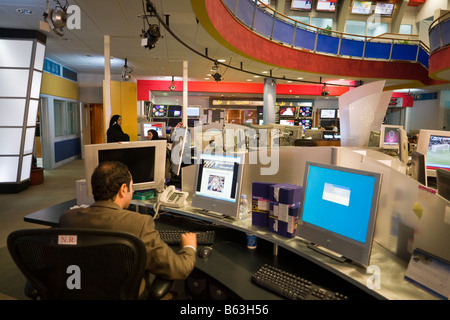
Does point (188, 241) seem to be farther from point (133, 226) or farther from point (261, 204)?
point (261, 204)

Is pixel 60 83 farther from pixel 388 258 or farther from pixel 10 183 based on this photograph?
pixel 388 258

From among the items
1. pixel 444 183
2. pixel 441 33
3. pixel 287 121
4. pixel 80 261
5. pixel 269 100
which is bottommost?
pixel 80 261

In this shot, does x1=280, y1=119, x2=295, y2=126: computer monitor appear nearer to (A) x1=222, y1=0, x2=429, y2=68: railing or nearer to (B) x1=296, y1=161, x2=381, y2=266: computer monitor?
(A) x1=222, y1=0, x2=429, y2=68: railing

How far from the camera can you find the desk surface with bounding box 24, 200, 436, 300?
1425 millimetres

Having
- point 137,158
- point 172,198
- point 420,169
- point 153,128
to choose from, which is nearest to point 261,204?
point 172,198

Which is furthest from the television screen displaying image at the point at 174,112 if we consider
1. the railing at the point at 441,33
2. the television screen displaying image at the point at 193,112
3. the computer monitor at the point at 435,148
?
the computer monitor at the point at 435,148

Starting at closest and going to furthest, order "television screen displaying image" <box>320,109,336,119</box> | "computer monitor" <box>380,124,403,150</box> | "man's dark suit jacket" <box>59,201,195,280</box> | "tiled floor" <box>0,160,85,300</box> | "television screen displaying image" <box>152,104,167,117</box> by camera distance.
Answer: "man's dark suit jacket" <box>59,201,195,280</box> < "tiled floor" <box>0,160,85,300</box> < "computer monitor" <box>380,124,403,150</box> < "television screen displaying image" <box>152,104,167,117</box> < "television screen displaying image" <box>320,109,336,119</box>

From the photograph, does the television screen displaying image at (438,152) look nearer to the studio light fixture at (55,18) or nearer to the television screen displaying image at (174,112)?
the studio light fixture at (55,18)

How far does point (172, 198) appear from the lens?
2.63 meters

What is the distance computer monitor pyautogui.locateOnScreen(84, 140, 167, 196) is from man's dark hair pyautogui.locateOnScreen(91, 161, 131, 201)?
2.88 feet

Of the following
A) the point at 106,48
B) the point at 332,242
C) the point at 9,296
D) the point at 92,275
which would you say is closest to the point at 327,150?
the point at 332,242

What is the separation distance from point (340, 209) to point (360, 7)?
1601 centimetres

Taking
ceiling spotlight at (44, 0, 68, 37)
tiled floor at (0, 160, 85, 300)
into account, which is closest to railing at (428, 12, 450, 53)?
ceiling spotlight at (44, 0, 68, 37)

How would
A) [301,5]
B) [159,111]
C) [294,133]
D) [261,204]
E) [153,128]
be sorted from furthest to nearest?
[301,5] < [159,111] < [153,128] < [294,133] < [261,204]
